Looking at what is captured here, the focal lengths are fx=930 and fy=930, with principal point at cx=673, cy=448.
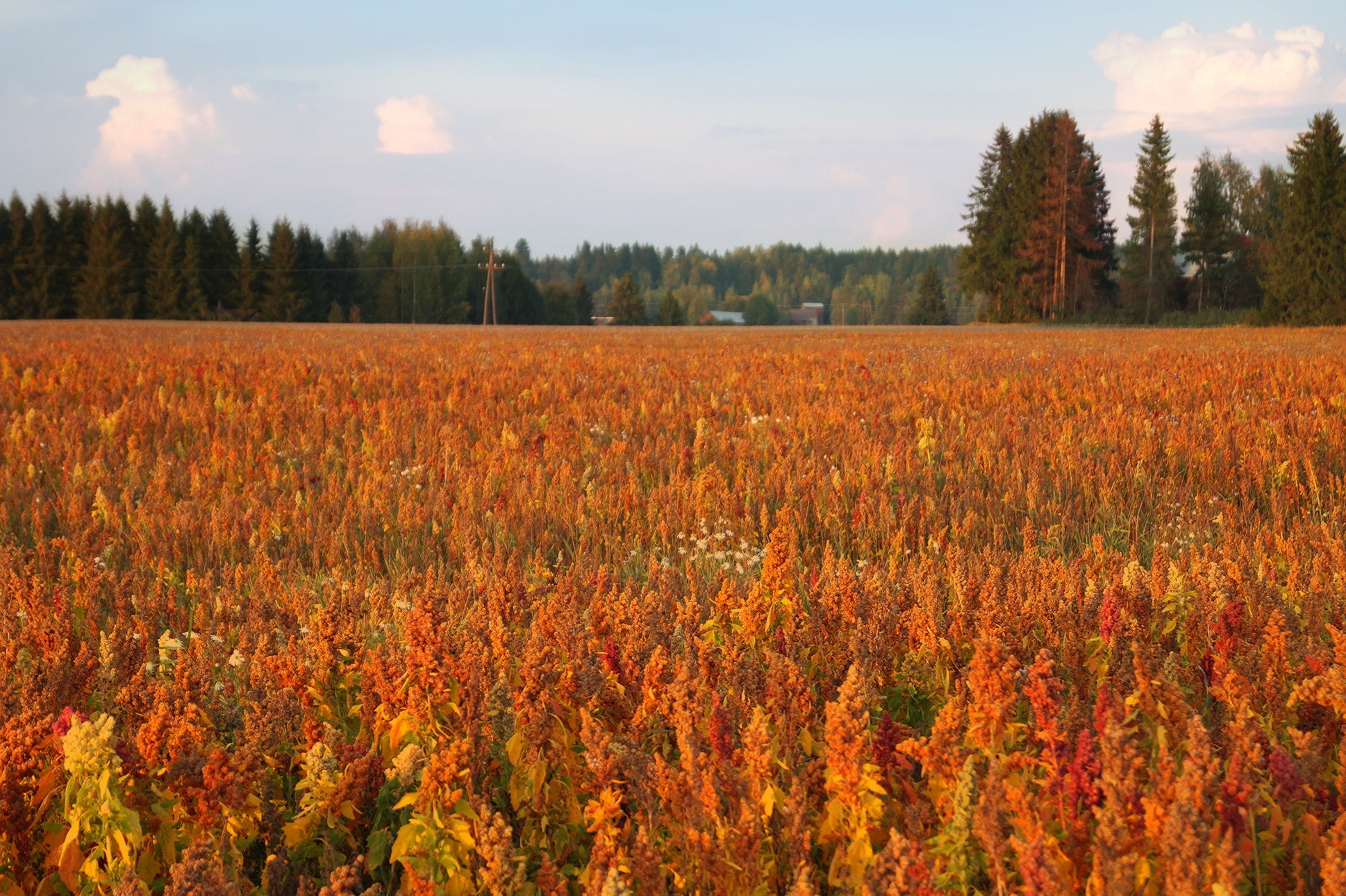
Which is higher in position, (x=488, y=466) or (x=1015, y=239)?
(x=1015, y=239)

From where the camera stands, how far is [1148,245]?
65.8 m

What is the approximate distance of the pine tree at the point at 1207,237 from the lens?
64.3 meters

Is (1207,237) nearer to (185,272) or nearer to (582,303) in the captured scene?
(582,303)

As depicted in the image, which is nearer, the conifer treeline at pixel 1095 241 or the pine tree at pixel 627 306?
the conifer treeline at pixel 1095 241

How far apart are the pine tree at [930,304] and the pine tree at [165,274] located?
65826 mm

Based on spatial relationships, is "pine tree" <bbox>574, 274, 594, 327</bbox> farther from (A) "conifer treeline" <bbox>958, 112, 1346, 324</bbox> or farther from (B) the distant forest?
(A) "conifer treeline" <bbox>958, 112, 1346, 324</bbox>

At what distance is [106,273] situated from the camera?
237 feet

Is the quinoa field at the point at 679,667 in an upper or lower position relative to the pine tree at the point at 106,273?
lower

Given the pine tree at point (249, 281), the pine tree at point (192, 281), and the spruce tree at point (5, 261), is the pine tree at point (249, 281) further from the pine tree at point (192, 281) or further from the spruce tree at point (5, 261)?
the spruce tree at point (5, 261)

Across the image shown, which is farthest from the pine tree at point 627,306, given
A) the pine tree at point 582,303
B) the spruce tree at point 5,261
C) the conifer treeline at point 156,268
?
the spruce tree at point 5,261

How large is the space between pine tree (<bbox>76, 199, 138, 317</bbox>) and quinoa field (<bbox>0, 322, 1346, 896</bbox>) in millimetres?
77737

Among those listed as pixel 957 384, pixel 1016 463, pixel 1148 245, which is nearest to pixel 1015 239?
pixel 1148 245

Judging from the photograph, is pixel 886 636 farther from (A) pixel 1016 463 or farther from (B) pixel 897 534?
(A) pixel 1016 463

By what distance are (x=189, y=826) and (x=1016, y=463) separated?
15.5 feet
